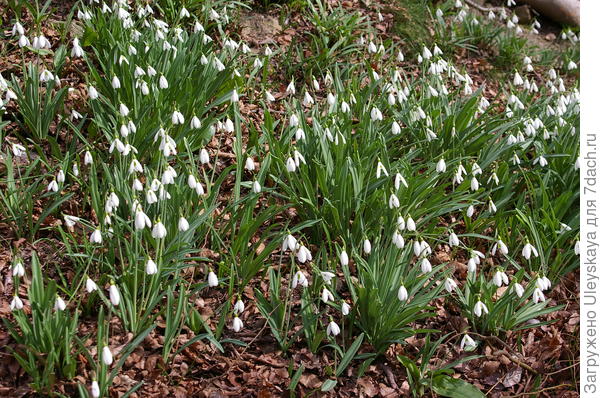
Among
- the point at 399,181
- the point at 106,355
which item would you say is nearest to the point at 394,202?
the point at 399,181

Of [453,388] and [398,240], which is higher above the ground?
[398,240]

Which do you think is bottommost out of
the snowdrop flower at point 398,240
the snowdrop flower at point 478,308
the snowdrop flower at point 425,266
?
the snowdrop flower at point 478,308

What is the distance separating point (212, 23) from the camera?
5.02 meters

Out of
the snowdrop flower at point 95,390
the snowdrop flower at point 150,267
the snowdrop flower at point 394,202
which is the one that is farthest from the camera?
the snowdrop flower at point 394,202

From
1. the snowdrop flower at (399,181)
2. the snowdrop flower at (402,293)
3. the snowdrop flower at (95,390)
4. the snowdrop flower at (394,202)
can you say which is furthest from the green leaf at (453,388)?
the snowdrop flower at (95,390)

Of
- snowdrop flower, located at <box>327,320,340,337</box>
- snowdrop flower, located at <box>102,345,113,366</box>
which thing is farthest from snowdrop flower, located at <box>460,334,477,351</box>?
snowdrop flower, located at <box>102,345,113,366</box>

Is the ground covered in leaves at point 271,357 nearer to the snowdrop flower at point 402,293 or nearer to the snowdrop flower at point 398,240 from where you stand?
the snowdrop flower at point 402,293

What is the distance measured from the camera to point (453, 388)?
3066 millimetres

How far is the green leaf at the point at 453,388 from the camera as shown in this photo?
3039 millimetres

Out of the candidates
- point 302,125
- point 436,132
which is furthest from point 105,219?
point 436,132

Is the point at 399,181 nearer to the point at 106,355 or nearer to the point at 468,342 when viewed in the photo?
the point at 468,342

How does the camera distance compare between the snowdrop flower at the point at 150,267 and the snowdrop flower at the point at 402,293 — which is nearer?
the snowdrop flower at the point at 150,267

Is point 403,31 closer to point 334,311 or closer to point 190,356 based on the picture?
point 334,311

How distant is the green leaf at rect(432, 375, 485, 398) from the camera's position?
9.97 ft
